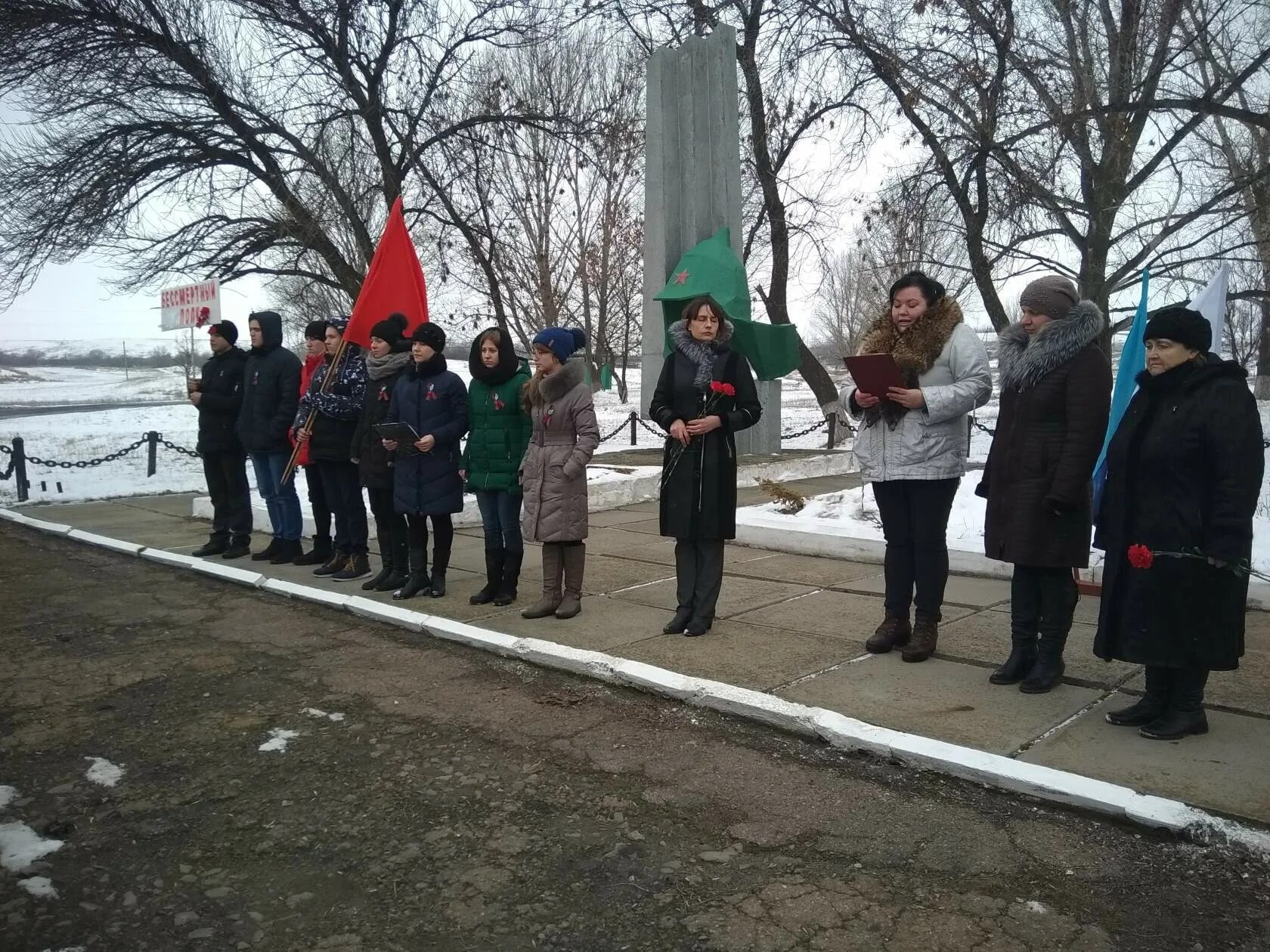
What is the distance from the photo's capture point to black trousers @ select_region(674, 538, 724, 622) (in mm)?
5465

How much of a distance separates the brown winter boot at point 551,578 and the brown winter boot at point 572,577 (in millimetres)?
37

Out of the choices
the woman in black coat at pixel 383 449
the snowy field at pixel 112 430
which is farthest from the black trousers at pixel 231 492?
the snowy field at pixel 112 430

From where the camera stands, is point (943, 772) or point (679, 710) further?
point (679, 710)

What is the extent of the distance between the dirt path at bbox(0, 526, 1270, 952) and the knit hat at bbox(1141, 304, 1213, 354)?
1.76 meters

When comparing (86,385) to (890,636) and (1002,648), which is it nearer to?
(890,636)

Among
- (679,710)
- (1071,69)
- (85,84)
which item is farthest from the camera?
(85,84)

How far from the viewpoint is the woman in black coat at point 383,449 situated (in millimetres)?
6645

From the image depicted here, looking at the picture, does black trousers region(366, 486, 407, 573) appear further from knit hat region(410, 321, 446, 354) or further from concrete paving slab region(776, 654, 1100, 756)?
concrete paving slab region(776, 654, 1100, 756)

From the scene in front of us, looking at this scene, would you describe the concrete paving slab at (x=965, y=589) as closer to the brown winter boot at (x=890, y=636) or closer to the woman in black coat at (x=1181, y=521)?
the brown winter boot at (x=890, y=636)

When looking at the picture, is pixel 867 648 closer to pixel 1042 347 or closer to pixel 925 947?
pixel 1042 347

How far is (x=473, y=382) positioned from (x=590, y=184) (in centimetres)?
2094

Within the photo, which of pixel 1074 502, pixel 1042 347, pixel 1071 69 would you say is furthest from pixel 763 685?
pixel 1071 69

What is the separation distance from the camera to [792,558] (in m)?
7.90

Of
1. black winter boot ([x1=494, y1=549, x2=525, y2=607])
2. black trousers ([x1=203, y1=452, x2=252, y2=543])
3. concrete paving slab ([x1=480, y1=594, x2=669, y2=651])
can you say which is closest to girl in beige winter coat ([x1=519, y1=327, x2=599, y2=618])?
concrete paving slab ([x1=480, y1=594, x2=669, y2=651])
